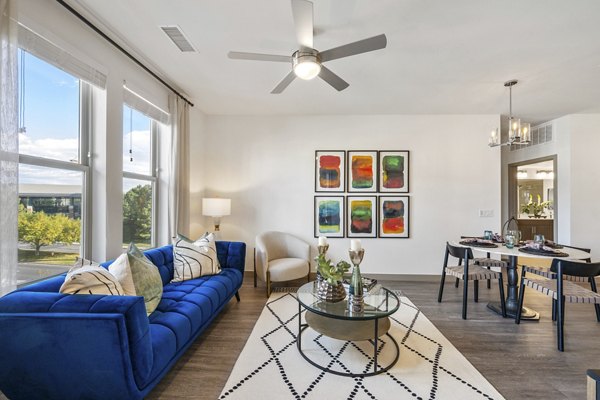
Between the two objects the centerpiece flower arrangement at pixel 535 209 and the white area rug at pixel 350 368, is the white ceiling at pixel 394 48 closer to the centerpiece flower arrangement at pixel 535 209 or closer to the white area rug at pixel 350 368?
the white area rug at pixel 350 368

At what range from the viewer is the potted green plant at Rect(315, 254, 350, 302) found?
2.21 meters

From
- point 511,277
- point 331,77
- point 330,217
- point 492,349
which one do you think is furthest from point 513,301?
point 331,77

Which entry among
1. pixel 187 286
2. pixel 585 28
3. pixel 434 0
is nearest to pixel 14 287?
pixel 187 286

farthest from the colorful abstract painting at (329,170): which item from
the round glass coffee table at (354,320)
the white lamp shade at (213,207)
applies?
the round glass coffee table at (354,320)

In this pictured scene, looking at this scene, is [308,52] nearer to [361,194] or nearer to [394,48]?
[394,48]

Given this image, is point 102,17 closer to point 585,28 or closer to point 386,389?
point 386,389

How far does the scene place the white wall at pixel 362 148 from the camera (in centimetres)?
437

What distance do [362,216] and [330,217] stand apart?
0.54 metres

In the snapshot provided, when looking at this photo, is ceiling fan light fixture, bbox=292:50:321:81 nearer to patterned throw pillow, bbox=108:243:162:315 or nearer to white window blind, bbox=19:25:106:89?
white window blind, bbox=19:25:106:89

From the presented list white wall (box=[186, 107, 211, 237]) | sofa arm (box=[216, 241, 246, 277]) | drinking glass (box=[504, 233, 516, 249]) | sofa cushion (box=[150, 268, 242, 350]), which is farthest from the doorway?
white wall (box=[186, 107, 211, 237])

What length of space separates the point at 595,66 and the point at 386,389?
12.8 ft

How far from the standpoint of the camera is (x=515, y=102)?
3.85 meters

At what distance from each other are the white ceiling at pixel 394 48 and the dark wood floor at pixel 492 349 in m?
2.78

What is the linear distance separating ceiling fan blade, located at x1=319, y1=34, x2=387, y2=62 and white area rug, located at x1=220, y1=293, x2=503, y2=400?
2.38 metres
